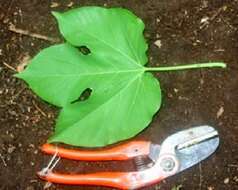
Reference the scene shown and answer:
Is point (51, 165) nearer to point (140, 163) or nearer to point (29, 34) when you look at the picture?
point (140, 163)

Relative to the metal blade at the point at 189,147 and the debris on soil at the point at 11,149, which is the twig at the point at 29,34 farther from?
the metal blade at the point at 189,147

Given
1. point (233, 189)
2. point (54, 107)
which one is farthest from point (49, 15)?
point (233, 189)

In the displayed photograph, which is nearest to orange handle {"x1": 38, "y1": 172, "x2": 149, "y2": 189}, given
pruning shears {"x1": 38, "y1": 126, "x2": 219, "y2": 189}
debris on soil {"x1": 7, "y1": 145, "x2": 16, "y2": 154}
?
pruning shears {"x1": 38, "y1": 126, "x2": 219, "y2": 189}

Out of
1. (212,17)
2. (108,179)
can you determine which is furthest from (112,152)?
(212,17)

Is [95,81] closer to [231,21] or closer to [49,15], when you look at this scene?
[49,15]

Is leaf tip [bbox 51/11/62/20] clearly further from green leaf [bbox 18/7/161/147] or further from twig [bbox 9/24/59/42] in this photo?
twig [bbox 9/24/59/42]

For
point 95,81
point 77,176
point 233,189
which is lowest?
point 233,189
